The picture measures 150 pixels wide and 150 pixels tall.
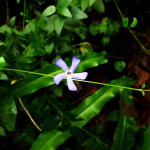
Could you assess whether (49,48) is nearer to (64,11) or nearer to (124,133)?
(64,11)

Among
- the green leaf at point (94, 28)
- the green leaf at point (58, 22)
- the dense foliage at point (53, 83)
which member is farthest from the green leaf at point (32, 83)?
the green leaf at point (94, 28)

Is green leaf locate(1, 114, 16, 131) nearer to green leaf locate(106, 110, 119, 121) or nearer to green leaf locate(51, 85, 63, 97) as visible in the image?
green leaf locate(51, 85, 63, 97)

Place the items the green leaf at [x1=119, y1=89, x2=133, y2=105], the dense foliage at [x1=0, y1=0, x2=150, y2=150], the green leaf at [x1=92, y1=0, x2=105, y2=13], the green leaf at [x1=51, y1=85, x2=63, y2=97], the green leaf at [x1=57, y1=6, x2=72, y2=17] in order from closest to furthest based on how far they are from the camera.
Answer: the green leaf at [x1=57, y1=6, x2=72, y2=17], the dense foliage at [x1=0, y1=0, x2=150, y2=150], the green leaf at [x1=92, y1=0, x2=105, y2=13], the green leaf at [x1=51, y1=85, x2=63, y2=97], the green leaf at [x1=119, y1=89, x2=133, y2=105]

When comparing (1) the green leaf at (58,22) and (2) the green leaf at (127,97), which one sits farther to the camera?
(2) the green leaf at (127,97)

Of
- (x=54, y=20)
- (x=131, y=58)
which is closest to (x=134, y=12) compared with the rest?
(x=131, y=58)

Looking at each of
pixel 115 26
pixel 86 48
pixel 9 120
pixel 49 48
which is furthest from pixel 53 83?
pixel 115 26

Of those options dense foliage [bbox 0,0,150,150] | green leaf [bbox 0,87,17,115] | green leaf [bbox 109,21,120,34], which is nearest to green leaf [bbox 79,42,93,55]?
dense foliage [bbox 0,0,150,150]

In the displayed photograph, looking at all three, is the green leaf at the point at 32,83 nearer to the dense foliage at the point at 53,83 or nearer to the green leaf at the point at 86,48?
the dense foliage at the point at 53,83

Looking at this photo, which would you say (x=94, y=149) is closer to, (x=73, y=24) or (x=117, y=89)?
(x=117, y=89)
